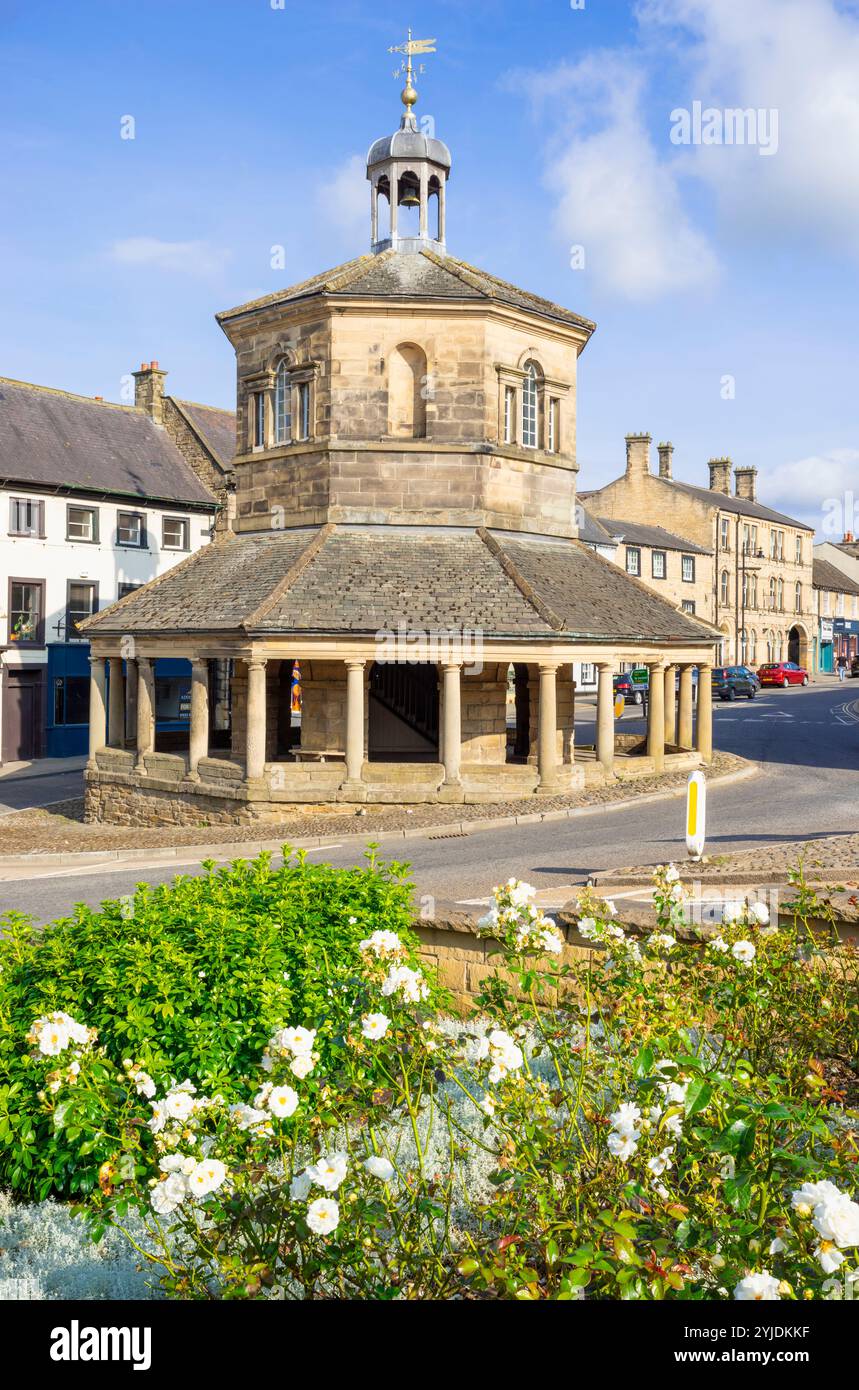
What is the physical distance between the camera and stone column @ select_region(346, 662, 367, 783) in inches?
852

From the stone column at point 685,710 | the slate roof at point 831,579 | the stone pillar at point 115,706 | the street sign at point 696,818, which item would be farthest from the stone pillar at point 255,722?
the slate roof at point 831,579

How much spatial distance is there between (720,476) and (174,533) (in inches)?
1881

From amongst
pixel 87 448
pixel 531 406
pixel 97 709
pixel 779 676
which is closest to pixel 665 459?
pixel 779 676

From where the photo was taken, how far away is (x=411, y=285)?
2528cm

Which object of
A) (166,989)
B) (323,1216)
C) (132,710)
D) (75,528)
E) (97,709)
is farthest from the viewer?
(75,528)

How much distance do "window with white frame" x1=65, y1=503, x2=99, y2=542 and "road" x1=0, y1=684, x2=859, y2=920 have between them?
2414 cm

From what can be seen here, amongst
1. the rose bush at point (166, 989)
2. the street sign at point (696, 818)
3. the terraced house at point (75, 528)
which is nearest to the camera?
the rose bush at point (166, 989)

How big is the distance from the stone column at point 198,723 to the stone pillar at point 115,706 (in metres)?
4.15

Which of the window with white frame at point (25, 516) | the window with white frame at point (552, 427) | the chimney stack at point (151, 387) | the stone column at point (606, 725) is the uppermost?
the chimney stack at point (151, 387)

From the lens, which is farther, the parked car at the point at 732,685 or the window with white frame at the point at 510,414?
the parked car at the point at 732,685

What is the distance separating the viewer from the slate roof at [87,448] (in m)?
37.9

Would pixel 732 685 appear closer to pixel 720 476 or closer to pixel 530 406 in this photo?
pixel 720 476

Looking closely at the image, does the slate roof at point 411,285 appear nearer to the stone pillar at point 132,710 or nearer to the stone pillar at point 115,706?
the stone pillar at point 115,706
